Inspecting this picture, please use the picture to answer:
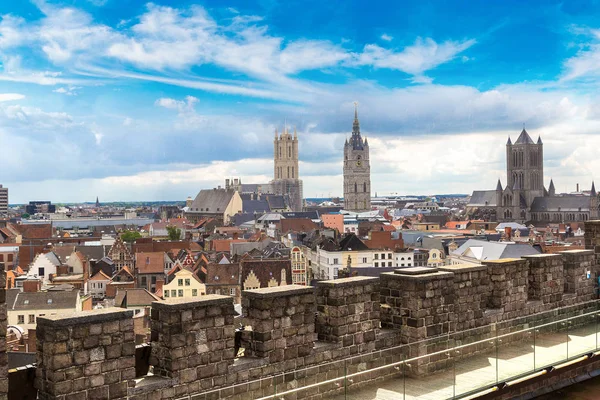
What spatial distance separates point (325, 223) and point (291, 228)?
764 inches

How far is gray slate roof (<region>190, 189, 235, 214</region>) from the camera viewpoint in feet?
505

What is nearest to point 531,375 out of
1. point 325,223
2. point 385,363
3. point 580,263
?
point 385,363

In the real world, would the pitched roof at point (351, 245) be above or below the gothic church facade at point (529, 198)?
below

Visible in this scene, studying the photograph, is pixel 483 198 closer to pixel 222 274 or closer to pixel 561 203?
pixel 561 203

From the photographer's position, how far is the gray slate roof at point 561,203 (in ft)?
468

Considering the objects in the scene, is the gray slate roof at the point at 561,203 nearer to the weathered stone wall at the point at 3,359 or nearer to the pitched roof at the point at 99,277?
the pitched roof at the point at 99,277

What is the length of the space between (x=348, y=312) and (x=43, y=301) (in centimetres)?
3276

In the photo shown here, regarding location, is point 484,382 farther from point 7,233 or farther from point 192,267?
point 7,233

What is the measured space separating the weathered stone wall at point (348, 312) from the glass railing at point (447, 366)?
1.48 ft

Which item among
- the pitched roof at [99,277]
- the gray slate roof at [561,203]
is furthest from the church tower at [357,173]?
the pitched roof at [99,277]

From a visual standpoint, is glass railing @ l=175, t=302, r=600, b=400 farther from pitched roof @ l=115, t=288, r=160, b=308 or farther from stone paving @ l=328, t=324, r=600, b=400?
pitched roof @ l=115, t=288, r=160, b=308

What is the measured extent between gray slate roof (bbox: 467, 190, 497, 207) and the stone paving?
164m

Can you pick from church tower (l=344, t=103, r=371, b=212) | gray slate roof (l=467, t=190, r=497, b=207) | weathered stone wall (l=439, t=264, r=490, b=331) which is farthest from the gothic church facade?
weathered stone wall (l=439, t=264, r=490, b=331)

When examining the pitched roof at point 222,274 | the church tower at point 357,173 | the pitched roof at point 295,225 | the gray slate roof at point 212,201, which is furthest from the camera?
the church tower at point 357,173
